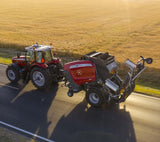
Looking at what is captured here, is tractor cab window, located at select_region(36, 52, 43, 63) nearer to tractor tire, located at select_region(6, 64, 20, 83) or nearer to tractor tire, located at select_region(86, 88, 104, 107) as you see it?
tractor tire, located at select_region(6, 64, 20, 83)

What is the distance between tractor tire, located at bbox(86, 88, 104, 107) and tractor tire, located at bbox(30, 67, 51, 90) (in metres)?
2.90

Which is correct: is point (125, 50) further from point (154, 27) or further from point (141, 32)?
point (154, 27)

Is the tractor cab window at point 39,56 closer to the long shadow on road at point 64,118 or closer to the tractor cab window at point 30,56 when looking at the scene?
the tractor cab window at point 30,56

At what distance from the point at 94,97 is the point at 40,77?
388 cm

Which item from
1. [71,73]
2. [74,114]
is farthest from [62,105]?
[71,73]

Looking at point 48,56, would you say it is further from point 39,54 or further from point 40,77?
point 40,77

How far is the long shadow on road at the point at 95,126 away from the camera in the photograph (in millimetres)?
8109

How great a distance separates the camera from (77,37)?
30672mm

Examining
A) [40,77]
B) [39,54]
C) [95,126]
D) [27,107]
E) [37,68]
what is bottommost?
[95,126]

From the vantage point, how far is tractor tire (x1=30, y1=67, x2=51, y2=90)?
1170 cm

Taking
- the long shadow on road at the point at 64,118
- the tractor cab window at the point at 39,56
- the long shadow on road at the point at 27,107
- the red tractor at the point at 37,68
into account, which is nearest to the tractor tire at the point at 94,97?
the long shadow on road at the point at 64,118

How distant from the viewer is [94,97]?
10.3 meters

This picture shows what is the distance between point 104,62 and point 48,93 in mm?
4340

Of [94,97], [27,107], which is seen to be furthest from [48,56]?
[94,97]
